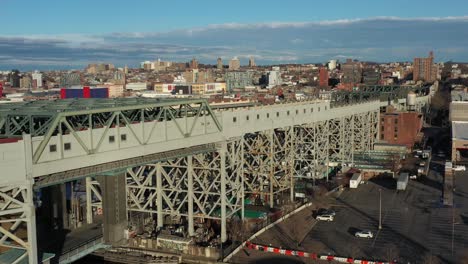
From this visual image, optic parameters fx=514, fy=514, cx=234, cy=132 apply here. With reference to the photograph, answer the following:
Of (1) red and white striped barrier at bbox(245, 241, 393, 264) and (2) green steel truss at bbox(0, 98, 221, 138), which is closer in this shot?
(2) green steel truss at bbox(0, 98, 221, 138)

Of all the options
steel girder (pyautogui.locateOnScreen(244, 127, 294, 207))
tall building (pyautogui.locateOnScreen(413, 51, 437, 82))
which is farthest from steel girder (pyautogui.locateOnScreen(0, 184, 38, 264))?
tall building (pyautogui.locateOnScreen(413, 51, 437, 82))

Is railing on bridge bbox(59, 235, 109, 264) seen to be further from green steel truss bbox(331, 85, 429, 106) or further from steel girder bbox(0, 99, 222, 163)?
green steel truss bbox(331, 85, 429, 106)

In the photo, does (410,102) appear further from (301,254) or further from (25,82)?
(25,82)

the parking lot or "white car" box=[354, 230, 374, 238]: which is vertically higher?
"white car" box=[354, 230, 374, 238]

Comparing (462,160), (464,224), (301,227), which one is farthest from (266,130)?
(462,160)

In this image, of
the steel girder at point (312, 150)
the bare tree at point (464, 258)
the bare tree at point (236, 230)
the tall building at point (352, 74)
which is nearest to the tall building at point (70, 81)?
the tall building at point (352, 74)

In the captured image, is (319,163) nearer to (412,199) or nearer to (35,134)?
(412,199)
